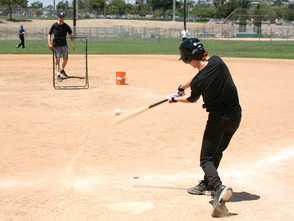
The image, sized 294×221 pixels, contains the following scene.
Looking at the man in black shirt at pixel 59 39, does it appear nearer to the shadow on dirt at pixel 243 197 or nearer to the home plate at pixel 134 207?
the home plate at pixel 134 207

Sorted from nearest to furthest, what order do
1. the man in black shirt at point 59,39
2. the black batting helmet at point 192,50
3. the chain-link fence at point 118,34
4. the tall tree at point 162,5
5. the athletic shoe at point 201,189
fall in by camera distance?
1. the black batting helmet at point 192,50
2. the athletic shoe at point 201,189
3. the man in black shirt at point 59,39
4. the chain-link fence at point 118,34
5. the tall tree at point 162,5

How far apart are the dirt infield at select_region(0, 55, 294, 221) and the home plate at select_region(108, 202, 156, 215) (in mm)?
12

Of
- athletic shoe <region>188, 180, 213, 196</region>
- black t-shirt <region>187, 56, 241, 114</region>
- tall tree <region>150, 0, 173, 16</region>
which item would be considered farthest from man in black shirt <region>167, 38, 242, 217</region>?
tall tree <region>150, 0, 173, 16</region>

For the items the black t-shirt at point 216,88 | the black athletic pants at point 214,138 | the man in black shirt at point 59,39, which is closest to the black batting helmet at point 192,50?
the black t-shirt at point 216,88

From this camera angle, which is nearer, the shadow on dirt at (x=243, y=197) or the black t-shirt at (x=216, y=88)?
the black t-shirt at (x=216, y=88)

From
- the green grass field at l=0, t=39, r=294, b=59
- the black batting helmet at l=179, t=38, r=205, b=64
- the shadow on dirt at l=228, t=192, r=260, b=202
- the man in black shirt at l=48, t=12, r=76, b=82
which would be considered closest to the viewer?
the black batting helmet at l=179, t=38, r=205, b=64

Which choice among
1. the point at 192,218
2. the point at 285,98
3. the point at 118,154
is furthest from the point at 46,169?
the point at 285,98

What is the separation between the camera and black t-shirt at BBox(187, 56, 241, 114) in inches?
182

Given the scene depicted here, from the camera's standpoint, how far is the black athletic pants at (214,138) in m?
4.81

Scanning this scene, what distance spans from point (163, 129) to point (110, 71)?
9501mm

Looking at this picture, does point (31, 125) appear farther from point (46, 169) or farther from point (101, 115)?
point (46, 169)

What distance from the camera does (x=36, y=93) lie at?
40.8 feet

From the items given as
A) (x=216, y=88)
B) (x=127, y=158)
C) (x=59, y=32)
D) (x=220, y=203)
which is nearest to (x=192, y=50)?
(x=216, y=88)

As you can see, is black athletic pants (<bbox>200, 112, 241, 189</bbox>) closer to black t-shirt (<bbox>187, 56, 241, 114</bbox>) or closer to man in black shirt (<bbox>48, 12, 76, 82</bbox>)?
black t-shirt (<bbox>187, 56, 241, 114</bbox>)
